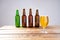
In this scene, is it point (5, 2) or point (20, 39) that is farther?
point (5, 2)

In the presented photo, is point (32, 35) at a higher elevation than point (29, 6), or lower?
lower

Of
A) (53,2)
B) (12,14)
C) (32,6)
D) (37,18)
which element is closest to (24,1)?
(32,6)

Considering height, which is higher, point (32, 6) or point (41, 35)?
point (32, 6)

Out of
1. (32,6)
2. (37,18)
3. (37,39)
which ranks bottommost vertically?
(37,39)

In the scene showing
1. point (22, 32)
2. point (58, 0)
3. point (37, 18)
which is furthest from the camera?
point (58, 0)

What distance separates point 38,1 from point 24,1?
31cm

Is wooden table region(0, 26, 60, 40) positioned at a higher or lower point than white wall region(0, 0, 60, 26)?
lower

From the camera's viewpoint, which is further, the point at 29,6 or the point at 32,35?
the point at 29,6

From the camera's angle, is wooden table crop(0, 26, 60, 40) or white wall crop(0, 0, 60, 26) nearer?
wooden table crop(0, 26, 60, 40)

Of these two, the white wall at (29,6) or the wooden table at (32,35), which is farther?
the white wall at (29,6)

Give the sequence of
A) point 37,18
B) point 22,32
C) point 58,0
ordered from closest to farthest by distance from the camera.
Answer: point 22,32 < point 37,18 < point 58,0

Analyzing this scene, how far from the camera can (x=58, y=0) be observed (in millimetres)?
2789

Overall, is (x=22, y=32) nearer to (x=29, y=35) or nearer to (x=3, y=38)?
(x=29, y=35)

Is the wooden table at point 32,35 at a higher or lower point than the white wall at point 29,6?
lower
